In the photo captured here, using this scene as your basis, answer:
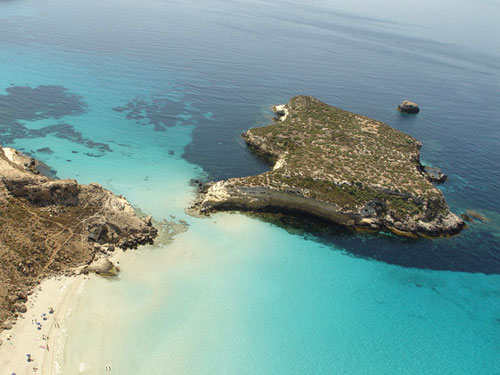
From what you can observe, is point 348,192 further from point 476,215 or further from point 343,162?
point 476,215

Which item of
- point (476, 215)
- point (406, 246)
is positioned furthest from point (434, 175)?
point (406, 246)

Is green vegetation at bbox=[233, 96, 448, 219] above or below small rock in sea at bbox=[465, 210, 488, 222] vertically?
above

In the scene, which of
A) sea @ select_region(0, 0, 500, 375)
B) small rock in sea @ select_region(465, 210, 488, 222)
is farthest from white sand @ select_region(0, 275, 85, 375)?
small rock in sea @ select_region(465, 210, 488, 222)

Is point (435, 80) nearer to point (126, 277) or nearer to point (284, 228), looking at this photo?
point (284, 228)

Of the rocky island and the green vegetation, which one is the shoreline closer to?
the rocky island

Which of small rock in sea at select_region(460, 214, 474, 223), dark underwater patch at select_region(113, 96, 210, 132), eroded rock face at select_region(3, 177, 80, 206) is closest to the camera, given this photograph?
eroded rock face at select_region(3, 177, 80, 206)
